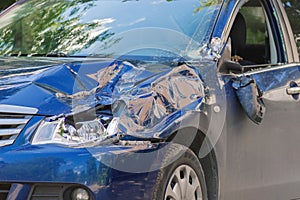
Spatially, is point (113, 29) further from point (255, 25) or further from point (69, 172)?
point (69, 172)

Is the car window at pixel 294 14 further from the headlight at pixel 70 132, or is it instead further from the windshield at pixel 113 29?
the headlight at pixel 70 132

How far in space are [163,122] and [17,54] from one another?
5.67ft

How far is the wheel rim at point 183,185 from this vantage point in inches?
173

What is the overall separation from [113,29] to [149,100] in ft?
4.23

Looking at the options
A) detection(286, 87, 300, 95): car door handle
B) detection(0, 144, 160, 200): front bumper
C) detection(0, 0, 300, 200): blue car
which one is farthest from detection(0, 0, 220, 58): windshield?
detection(0, 144, 160, 200): front bumper

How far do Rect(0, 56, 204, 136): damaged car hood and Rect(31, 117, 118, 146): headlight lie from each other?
0.22ft

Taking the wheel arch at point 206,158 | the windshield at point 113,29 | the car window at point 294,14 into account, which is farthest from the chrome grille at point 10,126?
the car window at point 294,14

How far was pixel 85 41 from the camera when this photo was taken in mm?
5520

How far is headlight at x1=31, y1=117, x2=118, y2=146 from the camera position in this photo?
4.16 metres

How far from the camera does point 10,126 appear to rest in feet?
13.9

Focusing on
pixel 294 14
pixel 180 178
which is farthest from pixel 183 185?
pixel 294 14

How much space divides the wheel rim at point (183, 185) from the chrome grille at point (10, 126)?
84 centimetres

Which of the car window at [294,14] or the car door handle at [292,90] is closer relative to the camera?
the car door handle at [292,90]

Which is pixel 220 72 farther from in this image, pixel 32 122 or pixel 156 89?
pixel 32 122
